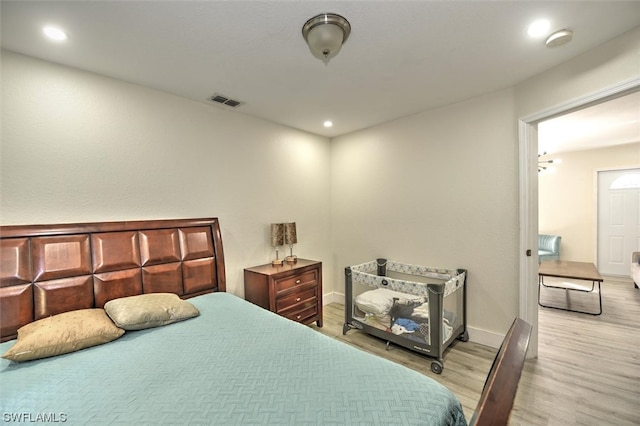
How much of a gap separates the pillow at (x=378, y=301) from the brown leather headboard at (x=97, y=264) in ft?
4.94

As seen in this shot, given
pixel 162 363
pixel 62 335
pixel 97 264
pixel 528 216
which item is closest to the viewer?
pixel 162 363

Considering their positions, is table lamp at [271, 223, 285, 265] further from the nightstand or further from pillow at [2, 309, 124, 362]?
pillow at [2, 309, 124, 362]

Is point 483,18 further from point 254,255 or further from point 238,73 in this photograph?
point 254,255

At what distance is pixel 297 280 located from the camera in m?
2.95

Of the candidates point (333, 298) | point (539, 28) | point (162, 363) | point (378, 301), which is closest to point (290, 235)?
point (378, 301)

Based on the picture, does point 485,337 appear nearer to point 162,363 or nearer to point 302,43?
point 162,363

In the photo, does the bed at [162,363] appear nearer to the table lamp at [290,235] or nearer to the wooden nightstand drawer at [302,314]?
the wooden nightstand drawer at [302,314]

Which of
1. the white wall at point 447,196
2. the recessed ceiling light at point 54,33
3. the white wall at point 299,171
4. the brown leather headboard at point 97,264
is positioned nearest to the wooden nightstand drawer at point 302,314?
the white wall at point 299,171

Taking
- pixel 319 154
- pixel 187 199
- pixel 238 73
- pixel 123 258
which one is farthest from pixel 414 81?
pixel 123 258

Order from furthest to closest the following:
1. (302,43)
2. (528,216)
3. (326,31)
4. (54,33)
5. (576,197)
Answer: (576,197) < (528,216) < (302,43) < (54,33) < (326,31)

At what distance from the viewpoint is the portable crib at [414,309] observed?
7.62ft

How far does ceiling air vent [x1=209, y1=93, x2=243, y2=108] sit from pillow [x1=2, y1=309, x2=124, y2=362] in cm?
207

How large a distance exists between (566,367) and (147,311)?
341 centimetres

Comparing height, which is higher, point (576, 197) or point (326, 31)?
point (326, 31)
